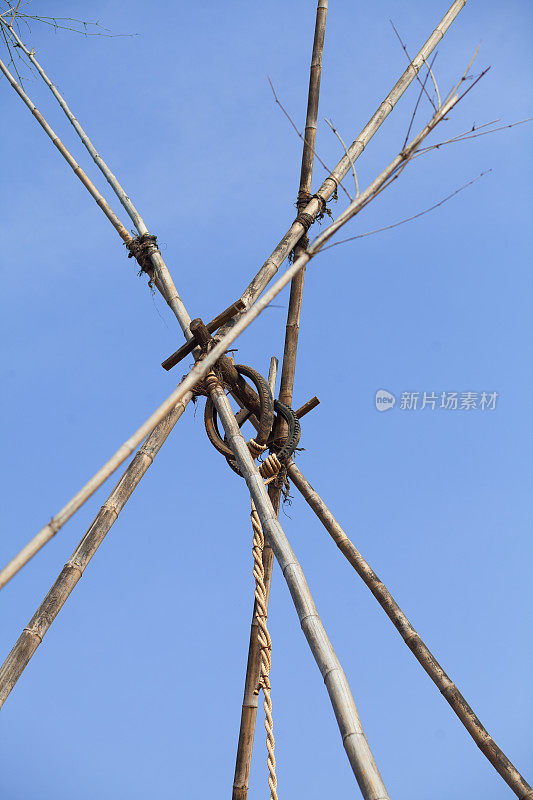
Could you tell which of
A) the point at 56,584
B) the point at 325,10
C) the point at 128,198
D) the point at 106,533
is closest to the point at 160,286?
the point at 128,198

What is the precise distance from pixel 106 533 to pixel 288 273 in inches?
66.1

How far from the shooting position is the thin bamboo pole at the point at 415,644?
3.81 m

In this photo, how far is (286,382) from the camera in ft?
15.8

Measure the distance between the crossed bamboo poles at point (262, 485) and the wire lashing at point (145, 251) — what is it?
0.05m

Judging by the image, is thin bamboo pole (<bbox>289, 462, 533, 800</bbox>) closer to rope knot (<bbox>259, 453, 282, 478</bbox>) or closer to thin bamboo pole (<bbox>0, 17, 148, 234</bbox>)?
rope knot (<bbox>259, 453, 282, 478</bbox>)

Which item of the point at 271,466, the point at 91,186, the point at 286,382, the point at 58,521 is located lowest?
the point at 58,521

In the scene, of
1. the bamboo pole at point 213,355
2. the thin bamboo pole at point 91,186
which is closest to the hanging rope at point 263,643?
the bamboo pole at point 213,355

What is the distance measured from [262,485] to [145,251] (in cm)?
175

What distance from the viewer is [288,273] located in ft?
9.04

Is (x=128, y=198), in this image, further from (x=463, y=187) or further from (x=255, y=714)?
(x=255, y=714)

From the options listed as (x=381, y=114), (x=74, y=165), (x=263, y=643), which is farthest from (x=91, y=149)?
(x=263, y=643)

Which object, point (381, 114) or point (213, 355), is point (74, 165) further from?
point (213, 355)

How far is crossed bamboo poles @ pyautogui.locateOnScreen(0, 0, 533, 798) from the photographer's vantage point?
262 centimetres

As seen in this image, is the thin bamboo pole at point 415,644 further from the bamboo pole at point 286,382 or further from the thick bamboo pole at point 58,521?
the thick bamboo pole at point 58,521
